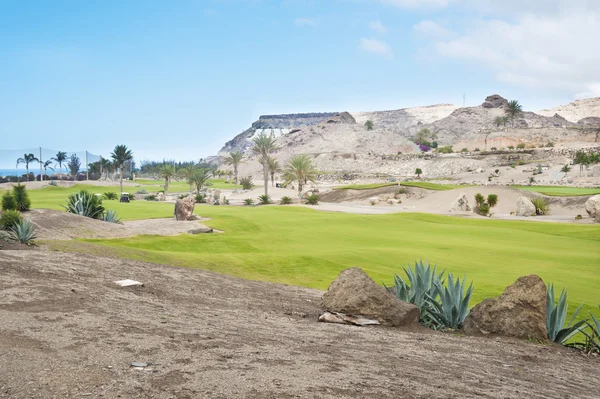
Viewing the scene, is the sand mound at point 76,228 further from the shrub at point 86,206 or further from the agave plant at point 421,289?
the agave plant at point 421,289

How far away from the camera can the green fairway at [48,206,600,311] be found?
19781 mm

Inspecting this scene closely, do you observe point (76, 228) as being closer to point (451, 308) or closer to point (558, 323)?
point (451, 308)

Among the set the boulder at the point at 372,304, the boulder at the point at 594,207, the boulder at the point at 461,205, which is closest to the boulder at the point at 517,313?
the boulder at the point at 372,304

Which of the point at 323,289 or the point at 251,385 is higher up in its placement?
the point at 251,385

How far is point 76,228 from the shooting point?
2805 centimetres

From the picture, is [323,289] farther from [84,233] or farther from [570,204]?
[570,204]

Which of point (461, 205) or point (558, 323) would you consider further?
point (461, 205)

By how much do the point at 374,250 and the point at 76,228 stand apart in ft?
47.0

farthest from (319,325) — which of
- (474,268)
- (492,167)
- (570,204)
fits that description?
(492,167)

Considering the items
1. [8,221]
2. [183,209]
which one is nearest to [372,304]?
[8,221]

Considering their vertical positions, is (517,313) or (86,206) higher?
(86,206)

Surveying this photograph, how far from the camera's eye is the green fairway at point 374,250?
19.8 meters

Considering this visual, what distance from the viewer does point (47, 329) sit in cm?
844

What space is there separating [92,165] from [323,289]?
18800 cm
